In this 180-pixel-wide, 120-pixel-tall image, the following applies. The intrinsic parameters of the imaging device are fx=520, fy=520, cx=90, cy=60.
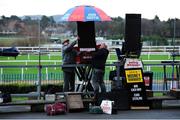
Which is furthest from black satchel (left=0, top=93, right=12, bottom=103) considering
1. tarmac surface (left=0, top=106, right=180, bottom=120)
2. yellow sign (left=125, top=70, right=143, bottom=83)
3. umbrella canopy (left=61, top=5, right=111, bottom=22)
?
yellow sign (left=125, top=70, right=143, bottom=83)

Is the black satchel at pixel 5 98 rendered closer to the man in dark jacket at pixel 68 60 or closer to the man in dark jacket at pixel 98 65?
the man in dark jacket at pixel 68 60

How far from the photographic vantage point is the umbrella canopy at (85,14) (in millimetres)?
14898

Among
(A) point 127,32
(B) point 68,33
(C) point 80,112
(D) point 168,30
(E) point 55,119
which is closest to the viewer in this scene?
(E) point 55,119

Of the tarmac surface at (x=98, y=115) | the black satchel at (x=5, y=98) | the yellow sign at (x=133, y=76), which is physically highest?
the yellow sign at (x=133, y=76)

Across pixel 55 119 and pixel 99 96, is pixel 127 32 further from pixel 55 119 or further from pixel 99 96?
pixel 55 119

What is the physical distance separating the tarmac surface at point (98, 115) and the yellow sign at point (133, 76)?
1000 millimetres

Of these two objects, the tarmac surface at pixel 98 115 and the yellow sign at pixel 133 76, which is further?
the yellow sign at pixel 133 76

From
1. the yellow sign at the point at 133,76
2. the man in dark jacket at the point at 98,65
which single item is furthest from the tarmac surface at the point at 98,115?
the man in dark jacket at the point at 98,65

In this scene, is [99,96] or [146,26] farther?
[146,26]

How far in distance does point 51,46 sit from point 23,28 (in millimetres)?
5589

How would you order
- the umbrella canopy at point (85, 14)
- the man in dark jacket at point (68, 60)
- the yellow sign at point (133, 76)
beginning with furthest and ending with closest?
1. the man in dark jacket at point (68, 60)
2. the yellow sign at point (133, 76)
3. the umbrella canopy at point (85, 14)

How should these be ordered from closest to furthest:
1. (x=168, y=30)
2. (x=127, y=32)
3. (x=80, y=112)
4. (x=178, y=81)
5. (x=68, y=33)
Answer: (x=80, y=112), (x=127, y=32), (x=178, y=81), (x=68, y=33), (x=168, y=30)

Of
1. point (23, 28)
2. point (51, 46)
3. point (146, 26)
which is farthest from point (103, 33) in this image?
point (51, 46)

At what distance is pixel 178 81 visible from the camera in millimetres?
17562
